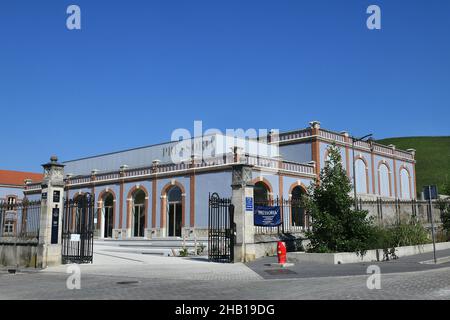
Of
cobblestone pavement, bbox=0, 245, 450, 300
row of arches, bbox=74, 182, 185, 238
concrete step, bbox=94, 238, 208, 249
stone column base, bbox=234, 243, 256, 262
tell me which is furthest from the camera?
row of arches, bbox=74, 182, 185, 238

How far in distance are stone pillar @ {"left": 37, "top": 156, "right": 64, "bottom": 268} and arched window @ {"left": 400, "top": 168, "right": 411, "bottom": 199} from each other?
37537 millimetres

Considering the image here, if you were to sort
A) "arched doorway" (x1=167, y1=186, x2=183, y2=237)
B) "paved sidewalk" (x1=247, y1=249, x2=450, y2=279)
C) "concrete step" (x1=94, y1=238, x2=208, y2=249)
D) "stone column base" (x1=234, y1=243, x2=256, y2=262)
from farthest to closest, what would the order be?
1. "arched doorway" (x1=167, y1=186, x2=183, y2=237)
2. "concrete step" (x1=94, y1=238, x2=208, y2=249)
3. "stone column base" (x1=234, y1=243, x2=256, y2=262)
4. "paved sidewalk" (x1=247, y1=249, x2=450, y2=279)

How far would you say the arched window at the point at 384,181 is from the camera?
145 feet

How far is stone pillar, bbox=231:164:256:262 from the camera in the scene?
18953 millimetres

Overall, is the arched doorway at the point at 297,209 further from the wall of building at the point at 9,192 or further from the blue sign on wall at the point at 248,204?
the wall of building at the point at 9,192

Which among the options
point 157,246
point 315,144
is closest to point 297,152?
point 315,144

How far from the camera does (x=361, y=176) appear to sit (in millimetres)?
41812

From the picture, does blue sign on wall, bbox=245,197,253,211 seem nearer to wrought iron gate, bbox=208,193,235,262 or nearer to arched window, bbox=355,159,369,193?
wrought iron gate, bbox=208,193,235,262

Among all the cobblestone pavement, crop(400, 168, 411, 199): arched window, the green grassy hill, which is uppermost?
the green grassy hill

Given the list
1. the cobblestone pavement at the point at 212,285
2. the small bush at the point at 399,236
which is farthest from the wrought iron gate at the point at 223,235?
the small bush at the point at 399,236

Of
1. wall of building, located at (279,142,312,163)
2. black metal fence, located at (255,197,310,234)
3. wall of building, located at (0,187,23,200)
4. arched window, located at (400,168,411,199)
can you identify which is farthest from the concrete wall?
wall of building, located at (0,187,23,200)

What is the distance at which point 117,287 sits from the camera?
1198cm
